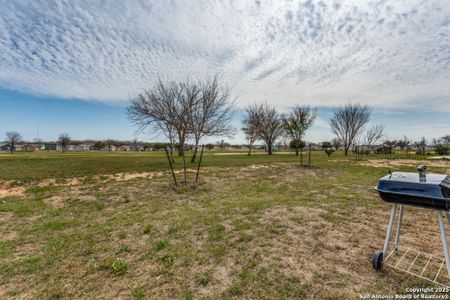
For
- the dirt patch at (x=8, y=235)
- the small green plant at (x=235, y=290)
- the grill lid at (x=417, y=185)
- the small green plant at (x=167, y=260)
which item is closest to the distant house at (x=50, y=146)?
the dirt patch at (x=8, y=235)

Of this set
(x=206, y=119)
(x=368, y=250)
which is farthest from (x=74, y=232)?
(x=206, y=119)

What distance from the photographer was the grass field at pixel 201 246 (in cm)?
248

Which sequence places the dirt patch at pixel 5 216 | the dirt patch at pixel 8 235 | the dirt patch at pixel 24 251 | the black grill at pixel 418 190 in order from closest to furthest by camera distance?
the black grill at pixel 418 190 < the dirt patch at pixel 24 251 < the dirt patch at pixel 8 235 < the dirt patch at pixel 5 216

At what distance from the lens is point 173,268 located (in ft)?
9.50

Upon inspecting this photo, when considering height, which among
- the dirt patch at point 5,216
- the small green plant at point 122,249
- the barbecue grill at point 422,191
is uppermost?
the barbecue grill at point 422,191

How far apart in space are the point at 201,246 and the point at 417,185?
3005mm

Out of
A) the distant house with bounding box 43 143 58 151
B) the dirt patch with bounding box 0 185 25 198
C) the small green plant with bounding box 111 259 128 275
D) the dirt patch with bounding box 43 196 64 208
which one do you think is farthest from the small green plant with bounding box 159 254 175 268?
the distant house with bounding box 43 143 58 151

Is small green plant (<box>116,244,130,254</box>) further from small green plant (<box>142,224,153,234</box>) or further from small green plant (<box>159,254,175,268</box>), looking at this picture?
small green plant (<box>159,254,175,268</box>)

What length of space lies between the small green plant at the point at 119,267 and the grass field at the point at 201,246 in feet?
0.05

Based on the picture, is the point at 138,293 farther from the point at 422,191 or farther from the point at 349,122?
the point at 349,122

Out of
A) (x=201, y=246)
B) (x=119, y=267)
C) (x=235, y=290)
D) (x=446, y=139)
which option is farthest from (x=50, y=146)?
(x=446, y=139)

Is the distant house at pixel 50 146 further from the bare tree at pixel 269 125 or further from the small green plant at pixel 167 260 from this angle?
the small green plant at pixel 167 260

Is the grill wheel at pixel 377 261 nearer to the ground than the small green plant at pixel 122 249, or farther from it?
farther from it

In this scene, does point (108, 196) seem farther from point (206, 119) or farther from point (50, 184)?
point (206, 119)
